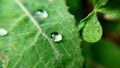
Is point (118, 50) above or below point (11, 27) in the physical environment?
below

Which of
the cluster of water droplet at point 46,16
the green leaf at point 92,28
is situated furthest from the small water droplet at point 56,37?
the green leaf at point 92,28

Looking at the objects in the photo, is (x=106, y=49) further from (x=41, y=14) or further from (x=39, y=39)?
(x=39, y=39)

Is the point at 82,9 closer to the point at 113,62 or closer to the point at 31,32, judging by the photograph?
the point at 113,62

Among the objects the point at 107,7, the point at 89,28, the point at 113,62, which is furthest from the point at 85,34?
the point at 113,62

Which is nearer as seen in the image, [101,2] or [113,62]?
[101,2]

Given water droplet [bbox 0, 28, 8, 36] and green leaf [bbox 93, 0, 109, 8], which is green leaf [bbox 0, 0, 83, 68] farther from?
green leaf [bbox 93, 0, 109, 8]

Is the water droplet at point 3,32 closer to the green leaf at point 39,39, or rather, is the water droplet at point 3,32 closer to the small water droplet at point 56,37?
the green leaf at point 39,39

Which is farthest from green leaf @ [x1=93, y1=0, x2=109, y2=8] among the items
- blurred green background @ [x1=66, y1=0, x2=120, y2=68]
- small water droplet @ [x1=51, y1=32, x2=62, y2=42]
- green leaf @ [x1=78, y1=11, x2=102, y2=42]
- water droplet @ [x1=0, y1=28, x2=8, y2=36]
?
blurred green background @ [x1=66, y1=0, x2=120, y2=68]

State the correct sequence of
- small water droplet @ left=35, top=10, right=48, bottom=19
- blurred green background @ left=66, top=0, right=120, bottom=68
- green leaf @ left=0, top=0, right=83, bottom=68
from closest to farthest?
green leaf @ left=0, top=0, right=83, bottom=68 < small water droplet @ left=35, top=10, right=48, bottom=19 < blurred green background @ left=66, top=0, right=120, bottom=68
